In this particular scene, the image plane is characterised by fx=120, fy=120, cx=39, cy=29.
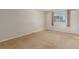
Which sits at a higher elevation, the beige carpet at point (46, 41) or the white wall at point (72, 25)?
the white wall at point (72, 25)

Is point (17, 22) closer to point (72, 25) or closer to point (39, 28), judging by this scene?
point (39, 28)

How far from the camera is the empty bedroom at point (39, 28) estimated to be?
4.46 feet

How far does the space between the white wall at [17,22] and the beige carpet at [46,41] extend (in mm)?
72

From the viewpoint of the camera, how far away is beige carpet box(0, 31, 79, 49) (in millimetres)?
1379

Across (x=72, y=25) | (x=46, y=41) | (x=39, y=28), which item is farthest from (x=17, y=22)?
(x=72, y=25)

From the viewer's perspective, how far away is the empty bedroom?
136cm

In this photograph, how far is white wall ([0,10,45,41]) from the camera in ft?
4.44

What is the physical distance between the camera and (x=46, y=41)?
55.0 inches

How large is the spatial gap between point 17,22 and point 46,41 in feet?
1.32

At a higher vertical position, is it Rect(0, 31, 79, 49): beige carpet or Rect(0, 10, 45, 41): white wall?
Rect(0, 10, 45, 41): white wall
